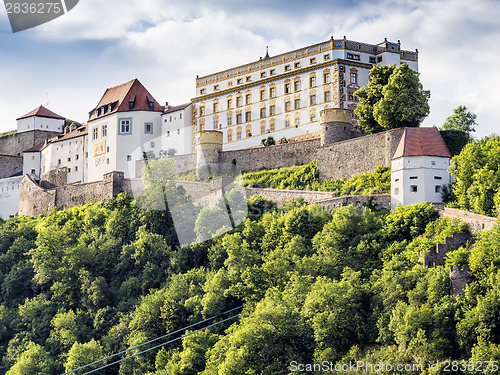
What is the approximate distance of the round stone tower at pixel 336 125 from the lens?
66.4 metres

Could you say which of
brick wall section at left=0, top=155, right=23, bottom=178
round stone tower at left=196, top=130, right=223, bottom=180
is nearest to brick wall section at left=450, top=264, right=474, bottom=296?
round stone tower at left=196, top=130, right=223, bottom=180

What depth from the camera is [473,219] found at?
164 feet

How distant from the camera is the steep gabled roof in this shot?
268ft

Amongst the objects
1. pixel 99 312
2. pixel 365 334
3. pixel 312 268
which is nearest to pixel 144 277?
pixel 99 312

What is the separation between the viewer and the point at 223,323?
55156 millimetres

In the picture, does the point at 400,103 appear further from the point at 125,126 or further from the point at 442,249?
the point at 125,126

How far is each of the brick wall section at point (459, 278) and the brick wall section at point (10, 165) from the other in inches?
2361

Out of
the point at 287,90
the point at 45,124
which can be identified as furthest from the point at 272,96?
the point at 45,124

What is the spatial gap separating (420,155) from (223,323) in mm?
15251

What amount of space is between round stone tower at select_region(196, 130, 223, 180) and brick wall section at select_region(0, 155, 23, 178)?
99.4 feet

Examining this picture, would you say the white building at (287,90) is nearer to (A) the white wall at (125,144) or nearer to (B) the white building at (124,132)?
(A) the white wall at (125,144)

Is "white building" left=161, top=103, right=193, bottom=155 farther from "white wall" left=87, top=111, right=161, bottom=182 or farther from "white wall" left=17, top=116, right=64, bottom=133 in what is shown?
"white wall" left=17, top=116, right=64, bottom=133

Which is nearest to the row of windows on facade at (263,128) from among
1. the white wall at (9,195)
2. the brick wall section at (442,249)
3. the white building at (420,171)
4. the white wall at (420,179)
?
the white building at (420,171)

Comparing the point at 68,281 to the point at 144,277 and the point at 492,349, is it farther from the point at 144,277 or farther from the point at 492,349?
the point at 492,349
